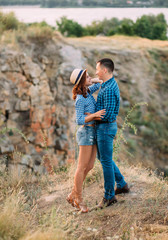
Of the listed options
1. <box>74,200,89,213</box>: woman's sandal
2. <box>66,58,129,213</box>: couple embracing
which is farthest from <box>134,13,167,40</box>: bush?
A: <box>74,200,89,213</box>: woman's sandal

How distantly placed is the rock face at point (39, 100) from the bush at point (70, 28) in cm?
767

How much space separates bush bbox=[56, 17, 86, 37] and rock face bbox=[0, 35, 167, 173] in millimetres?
7674

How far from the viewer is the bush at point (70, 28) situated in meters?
22.1

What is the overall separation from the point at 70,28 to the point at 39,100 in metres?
12.4

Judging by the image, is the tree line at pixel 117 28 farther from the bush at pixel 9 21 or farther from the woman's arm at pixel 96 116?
the woman's arm at pixel 96 116

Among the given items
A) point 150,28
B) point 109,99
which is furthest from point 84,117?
point 150,28

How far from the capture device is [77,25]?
2238cm

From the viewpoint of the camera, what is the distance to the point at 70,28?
72.2 feet

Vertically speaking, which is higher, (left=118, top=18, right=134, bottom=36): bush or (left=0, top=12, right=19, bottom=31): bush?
(left=118, top=18, right=134, bottom=36): bush

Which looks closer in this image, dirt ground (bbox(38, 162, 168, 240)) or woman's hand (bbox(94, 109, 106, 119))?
dirt ground (bbox(38, 162, 168, 240))

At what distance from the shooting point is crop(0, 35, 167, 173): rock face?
1041 cm

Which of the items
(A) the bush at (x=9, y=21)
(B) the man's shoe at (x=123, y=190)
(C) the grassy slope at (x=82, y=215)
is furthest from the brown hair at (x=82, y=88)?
(A) the bush at (x=9, y=21)

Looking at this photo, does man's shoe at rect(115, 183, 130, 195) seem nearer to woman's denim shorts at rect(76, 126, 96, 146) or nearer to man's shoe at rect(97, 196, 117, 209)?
man's shoe at rect(97, 196, 117, 209)

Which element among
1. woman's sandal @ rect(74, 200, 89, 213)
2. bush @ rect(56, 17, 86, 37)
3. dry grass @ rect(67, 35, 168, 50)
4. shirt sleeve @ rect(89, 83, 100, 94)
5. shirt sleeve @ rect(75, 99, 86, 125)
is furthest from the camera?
bush @ rect(56, 17, 86, 37)
